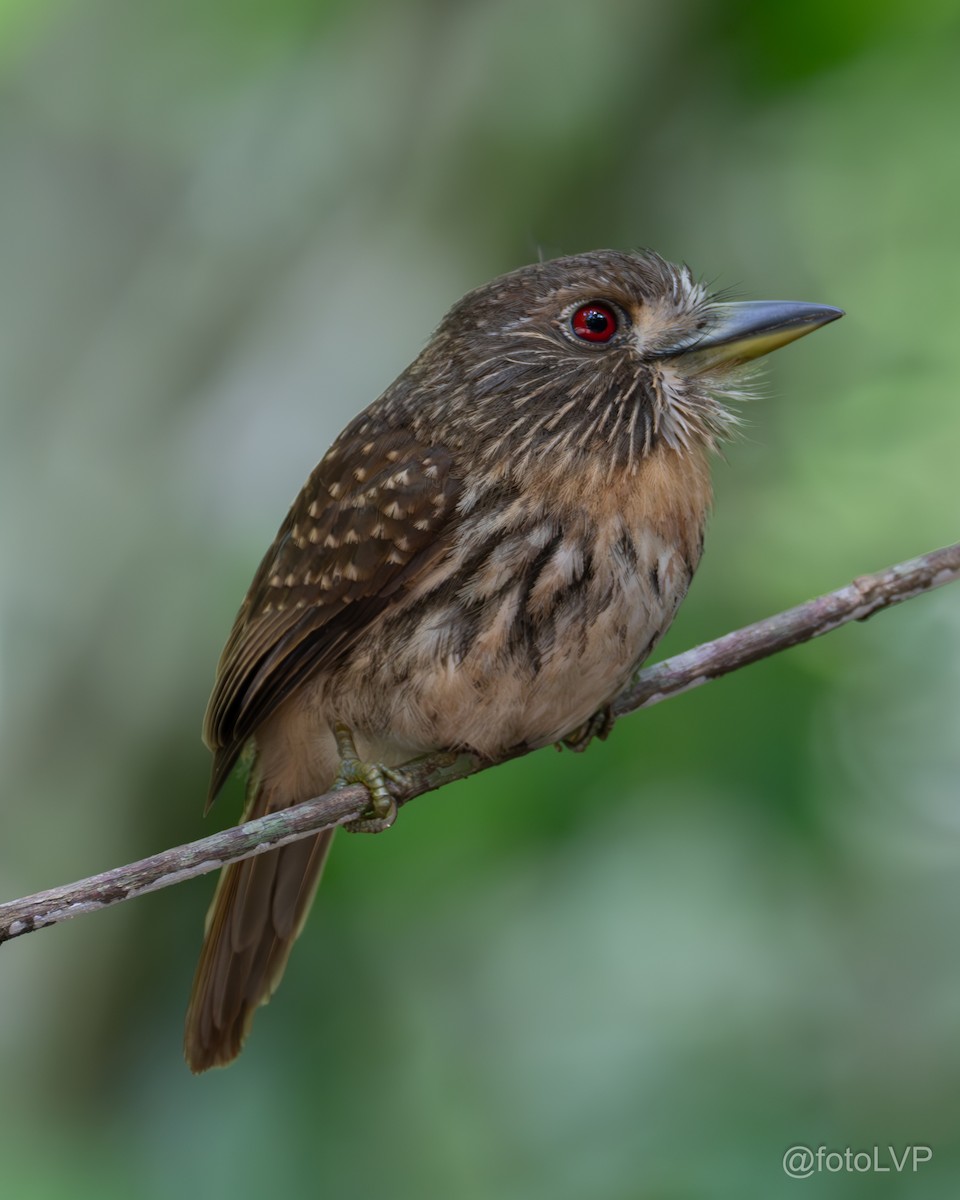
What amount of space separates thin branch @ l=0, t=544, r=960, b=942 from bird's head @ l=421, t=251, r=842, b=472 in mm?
294

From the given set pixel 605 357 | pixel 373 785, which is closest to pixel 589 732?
pixel 373 785

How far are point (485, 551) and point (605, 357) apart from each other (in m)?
0.38

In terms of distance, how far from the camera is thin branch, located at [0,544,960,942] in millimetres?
1636

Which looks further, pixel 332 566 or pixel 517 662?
pixel 332 566

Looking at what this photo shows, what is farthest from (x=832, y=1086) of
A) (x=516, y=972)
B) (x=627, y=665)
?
(x=627, y=665)

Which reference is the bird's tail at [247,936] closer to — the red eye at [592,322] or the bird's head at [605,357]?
the bird's head at [605,357]

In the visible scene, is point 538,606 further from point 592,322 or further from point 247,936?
point 247,936

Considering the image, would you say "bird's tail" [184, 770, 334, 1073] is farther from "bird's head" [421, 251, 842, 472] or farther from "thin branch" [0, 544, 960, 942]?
"bird's head" [421, 251, 842, 472]

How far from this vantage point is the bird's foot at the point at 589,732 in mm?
2342

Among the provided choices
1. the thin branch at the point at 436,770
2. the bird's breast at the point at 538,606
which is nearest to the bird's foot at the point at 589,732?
the thin branch at the point at 436,770

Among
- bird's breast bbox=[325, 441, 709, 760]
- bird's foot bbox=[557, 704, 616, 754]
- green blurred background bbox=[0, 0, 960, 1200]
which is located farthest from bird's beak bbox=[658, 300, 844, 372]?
bird's foot bbox=[557, 704, 616, 754]

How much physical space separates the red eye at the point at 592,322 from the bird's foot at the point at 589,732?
57cm

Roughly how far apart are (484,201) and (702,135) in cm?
52

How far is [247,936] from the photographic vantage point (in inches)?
91.9
